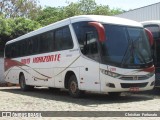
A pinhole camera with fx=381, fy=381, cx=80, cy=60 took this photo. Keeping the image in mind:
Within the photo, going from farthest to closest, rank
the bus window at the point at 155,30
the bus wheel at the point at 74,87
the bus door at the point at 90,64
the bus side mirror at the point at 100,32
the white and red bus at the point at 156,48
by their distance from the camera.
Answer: the bus window at the point at 155,30, the white and red bus at the point at 156,48, the bus wheel at the point at 74,87, the bus door at the point at 90,64, the bus side mirror at the point at 100,32

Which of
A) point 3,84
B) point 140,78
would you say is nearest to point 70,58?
point 140,78

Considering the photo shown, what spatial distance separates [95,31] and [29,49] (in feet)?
26.2

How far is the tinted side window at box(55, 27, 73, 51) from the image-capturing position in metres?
15.8

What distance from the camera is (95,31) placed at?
1396cm

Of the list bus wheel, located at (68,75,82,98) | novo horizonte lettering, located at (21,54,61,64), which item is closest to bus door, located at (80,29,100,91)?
bus wheel, located at (68,75,82,98)

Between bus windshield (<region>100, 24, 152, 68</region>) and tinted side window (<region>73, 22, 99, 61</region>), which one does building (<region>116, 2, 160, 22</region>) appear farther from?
tinted side window (<region>73, 22, 99, 61</region>)

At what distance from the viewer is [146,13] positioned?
2517cm

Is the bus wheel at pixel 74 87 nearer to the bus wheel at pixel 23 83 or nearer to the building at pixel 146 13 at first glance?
the bus wheel at pixel 23 83

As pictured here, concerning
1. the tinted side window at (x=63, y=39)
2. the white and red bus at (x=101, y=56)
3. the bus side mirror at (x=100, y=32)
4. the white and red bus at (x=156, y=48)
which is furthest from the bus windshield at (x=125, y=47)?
the tinted side window at (x=63, y=39)

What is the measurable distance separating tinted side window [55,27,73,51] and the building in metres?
8.94

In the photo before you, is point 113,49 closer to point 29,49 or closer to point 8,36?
point 29,49

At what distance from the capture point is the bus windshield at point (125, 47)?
13750 mm

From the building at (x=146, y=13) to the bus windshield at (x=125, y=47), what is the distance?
372 inches

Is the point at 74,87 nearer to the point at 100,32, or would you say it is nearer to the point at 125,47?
the point at 125,47
